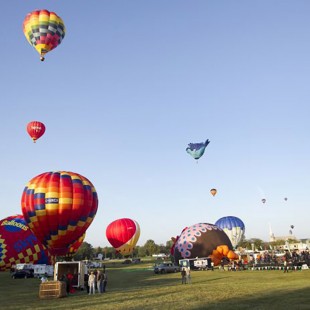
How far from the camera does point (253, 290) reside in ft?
61.6

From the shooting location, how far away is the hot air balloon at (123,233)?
200ft

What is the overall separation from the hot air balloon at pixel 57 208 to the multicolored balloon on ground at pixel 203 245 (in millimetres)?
13621

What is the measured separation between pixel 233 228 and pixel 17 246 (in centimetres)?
3170

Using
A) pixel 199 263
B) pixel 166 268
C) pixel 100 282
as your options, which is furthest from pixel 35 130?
pixel 100 282

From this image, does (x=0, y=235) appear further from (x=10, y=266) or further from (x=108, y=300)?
(x=108, y=300)

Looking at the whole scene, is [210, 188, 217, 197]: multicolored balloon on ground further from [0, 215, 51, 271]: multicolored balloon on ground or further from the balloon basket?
the balloon basket

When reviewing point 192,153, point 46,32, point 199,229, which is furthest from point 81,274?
point 192,153

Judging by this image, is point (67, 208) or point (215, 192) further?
point (215, 192)

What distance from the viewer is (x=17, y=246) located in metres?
41.2

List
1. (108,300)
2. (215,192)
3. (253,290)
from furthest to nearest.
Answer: (215,192)
(253,290)
(108,300)

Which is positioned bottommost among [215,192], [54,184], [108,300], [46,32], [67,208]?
[108,300]

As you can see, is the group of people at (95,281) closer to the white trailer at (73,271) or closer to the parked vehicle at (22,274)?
the white trailer at (73,271)

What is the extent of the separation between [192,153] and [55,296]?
31736 millimetres

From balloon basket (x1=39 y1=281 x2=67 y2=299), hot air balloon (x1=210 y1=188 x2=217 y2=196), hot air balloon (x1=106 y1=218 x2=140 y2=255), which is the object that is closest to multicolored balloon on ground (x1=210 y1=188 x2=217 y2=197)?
hot air balloon (x1=210 y1=188 x2=217 y2=196)
